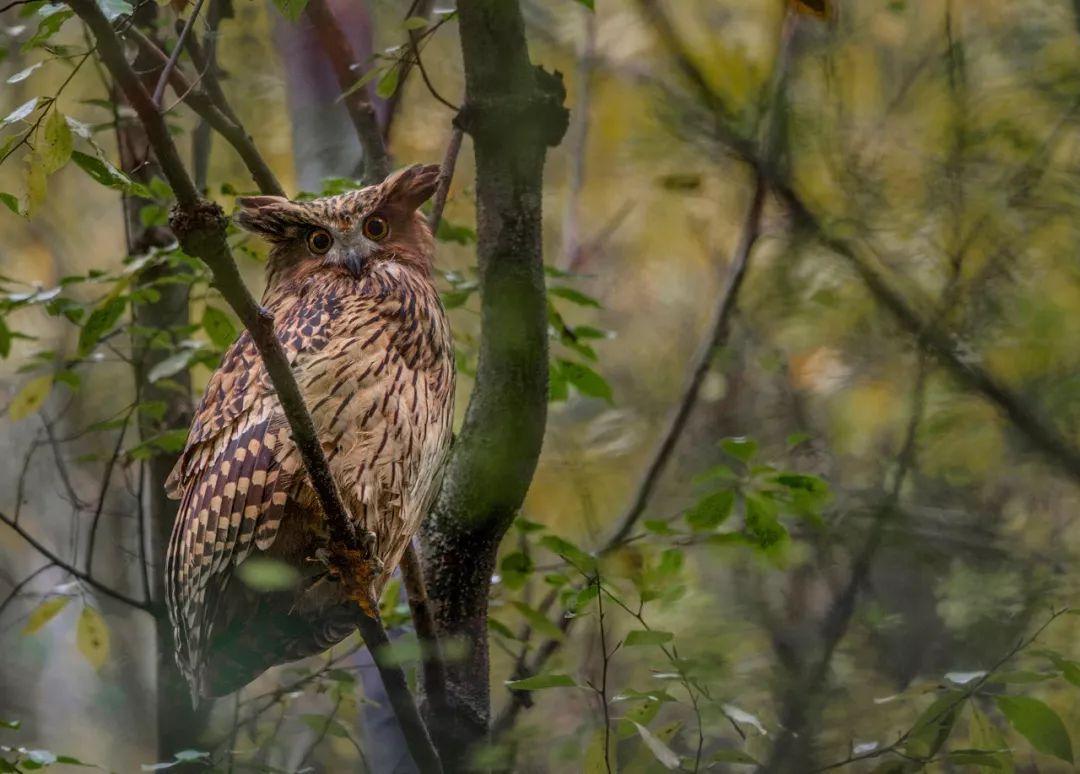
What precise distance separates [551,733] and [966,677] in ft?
3.97

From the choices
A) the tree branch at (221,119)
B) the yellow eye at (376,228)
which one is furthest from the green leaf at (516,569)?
the tree branch at (221,119)

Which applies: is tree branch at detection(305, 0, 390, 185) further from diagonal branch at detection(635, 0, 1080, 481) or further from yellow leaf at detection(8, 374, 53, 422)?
yellow leaf at detection(8, 374, 53, 422)

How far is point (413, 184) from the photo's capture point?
376 cm

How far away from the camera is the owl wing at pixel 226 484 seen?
308 cm

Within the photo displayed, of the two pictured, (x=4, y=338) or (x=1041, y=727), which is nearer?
(x=1041, y=727)

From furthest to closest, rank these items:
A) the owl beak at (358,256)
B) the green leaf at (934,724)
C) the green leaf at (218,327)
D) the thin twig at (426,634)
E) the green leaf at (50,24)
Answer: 1. the green leaf at (218,327)
2. the owl beak at (358,256)
3. the thin twig at (426,634)
4. the green leaf at (934,724)
5. the green leaf at (50,24)

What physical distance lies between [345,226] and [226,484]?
2.89 feet

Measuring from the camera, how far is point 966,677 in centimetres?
256

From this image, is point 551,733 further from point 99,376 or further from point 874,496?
point 99,376

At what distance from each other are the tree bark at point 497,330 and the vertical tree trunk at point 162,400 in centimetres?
131

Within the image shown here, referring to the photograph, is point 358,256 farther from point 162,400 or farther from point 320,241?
point 162,400

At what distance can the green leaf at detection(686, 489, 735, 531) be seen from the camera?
316cm

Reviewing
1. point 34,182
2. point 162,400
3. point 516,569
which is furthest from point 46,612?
point 34,182

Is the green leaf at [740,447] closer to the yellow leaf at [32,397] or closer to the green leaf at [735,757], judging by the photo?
the green leaf at [735,757]
